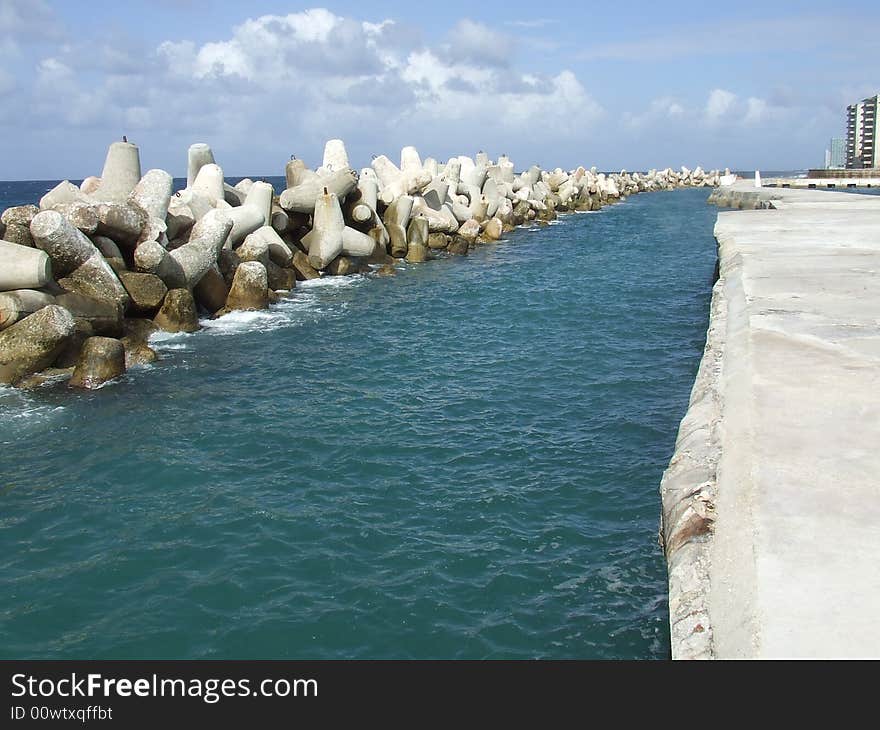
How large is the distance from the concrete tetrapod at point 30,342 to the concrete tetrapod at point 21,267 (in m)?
0.73

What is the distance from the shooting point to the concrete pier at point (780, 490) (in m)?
3.32

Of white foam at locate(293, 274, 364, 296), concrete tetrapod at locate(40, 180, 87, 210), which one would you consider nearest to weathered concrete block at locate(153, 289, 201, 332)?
concrete tetrapod at locate(40, 180, 87, 210)

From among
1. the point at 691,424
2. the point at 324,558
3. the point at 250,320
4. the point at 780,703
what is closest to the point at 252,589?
the point at 324,558

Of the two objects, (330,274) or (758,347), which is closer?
(758,347)

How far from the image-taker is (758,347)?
704 centimetres

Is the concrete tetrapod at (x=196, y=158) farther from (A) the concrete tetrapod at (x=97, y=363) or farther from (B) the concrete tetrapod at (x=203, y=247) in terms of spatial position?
(A) the concrete tetrapod at (x=97, y=363)

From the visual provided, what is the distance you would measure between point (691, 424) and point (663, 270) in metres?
17.7

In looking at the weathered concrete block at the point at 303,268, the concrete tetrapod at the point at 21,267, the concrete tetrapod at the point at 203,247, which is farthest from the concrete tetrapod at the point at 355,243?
the concrete tetrapod at the point at 21,267

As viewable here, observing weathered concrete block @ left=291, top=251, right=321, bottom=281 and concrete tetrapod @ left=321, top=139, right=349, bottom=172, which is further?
concrete tetrapod @ left=321, top=139, right=349, bottom=172

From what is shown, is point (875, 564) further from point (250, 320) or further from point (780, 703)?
point (250, 320)

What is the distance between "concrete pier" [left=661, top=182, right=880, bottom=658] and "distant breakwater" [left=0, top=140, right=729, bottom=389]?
7.91 meters

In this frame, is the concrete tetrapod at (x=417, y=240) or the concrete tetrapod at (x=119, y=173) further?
the concrete tetrapod at (x=417, y=240)

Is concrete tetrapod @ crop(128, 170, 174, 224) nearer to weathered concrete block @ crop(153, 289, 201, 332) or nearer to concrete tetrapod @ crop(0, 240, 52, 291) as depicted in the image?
weathered concrete block @ crop(153, 289, 201, 332)

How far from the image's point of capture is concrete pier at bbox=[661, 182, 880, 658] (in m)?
3.32
